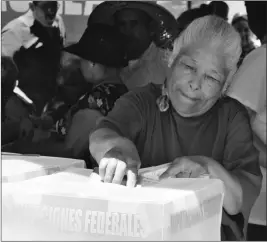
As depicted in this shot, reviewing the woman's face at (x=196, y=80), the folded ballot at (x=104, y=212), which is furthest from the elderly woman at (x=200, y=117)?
the folded ballot at (x=104, y=212)

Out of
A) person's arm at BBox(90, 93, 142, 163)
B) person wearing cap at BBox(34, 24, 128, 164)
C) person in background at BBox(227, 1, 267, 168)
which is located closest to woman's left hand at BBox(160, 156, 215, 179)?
person's arm at BBox(90, 93, 142, 163)

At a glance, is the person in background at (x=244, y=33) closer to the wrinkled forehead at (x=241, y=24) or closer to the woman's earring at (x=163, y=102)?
the wrinkled forehead at (x=241, y=24)

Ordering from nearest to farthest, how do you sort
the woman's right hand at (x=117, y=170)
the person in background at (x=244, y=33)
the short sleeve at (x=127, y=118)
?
the woman's right hand at (x=117, y=170) → the short sleeve at (x=127, y=118) → the person in background at (x=244, y=33)

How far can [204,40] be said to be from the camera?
1377mm

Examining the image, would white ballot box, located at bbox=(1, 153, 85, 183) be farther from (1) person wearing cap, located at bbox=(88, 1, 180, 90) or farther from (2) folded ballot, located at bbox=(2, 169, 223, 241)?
(1) person wearing cap, located at bbox=(88, 1, 180, 90)

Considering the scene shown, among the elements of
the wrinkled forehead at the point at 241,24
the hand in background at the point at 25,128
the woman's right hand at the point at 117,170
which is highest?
the wrinkled forehead at the point at 241,24

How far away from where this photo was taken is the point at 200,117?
1.41 meters

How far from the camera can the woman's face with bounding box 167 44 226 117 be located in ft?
4.46

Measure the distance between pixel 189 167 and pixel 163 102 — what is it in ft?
0.92

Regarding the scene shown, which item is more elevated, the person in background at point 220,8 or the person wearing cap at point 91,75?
the person in background at point 220,8

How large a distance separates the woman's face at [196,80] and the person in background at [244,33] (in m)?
0.13

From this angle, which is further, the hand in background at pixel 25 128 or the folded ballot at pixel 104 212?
the hand in background at pixel 25 128

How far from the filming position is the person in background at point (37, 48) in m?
1.54

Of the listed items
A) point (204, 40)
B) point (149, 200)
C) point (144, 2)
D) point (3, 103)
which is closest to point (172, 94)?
point (204, 40)
